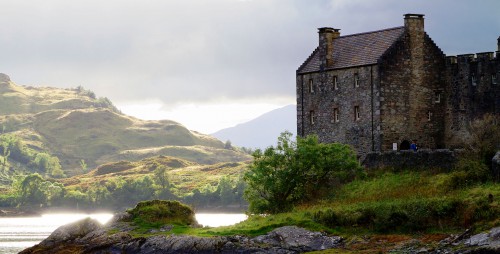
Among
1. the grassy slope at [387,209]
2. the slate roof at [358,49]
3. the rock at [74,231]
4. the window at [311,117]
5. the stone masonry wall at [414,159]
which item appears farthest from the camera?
the window at [311,117]

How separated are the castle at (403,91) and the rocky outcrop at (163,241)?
2213 centimetres

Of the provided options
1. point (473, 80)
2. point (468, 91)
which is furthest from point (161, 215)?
point (473, 80)

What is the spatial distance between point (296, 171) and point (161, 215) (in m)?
10.8

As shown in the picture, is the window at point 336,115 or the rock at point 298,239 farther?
the window at point 336,115

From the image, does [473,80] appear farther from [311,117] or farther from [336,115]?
[311,117]

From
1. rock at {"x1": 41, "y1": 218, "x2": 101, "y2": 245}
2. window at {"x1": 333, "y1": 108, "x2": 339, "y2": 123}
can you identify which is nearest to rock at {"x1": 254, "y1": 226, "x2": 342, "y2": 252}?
rock at {"x1": 41, "y1": 218, "x2": 101, "y2": 245}

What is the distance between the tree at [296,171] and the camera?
72812mm

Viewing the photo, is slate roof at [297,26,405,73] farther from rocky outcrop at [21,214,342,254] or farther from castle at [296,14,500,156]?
rocky outcrop at [21,214,342,254]

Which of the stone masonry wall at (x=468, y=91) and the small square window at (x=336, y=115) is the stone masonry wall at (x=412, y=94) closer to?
the stone masonry wall at (x=468, y=91)

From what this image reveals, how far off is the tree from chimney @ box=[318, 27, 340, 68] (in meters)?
12.9

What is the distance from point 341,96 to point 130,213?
22.5m

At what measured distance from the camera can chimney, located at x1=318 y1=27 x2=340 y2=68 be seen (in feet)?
281

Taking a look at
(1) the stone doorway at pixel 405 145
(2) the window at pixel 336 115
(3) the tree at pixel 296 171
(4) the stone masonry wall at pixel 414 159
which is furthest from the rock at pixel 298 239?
(2) the window at pixel 336 115

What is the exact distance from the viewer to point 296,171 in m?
73.0
